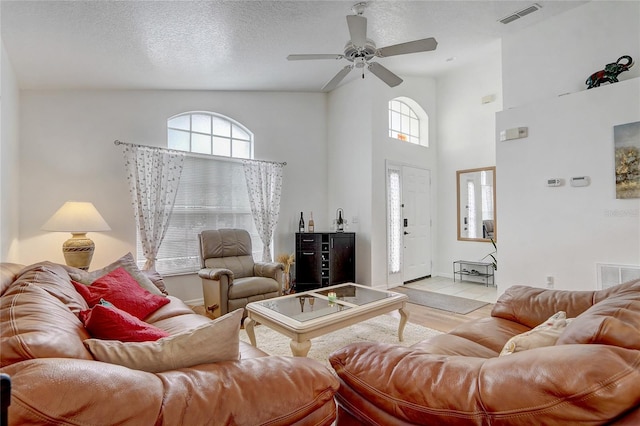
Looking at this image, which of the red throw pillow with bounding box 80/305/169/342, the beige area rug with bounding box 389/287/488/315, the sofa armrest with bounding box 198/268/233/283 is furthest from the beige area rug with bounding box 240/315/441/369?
the red throw pillow with bounding box 80/305/169/342

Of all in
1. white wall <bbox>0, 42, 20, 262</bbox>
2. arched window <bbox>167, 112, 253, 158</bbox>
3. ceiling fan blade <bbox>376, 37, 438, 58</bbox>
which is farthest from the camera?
arched window <bbox>167, 112, 253, 158</bbox>

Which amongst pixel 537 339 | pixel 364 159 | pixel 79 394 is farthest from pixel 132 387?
pixel 364 159

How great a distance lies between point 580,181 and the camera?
3.20m

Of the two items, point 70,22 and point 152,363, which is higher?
point 70,22

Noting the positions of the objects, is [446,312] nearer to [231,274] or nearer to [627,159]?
[627,159]

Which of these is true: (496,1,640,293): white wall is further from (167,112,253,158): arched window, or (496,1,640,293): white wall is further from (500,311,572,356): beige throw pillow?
(167,112,253,158): arched window

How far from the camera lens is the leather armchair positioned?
10.6 feet

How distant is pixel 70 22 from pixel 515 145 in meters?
4.64

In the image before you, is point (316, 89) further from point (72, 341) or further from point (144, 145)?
point (72, 341)

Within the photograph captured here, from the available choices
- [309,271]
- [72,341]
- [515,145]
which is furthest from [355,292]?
[515,145]

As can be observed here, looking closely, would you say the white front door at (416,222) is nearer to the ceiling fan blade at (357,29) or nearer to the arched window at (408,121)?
the arched window at (408,121)

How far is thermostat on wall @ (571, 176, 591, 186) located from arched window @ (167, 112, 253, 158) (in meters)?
4.17

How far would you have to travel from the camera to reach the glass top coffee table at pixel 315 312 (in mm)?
2129

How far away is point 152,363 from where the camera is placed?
96 cm
